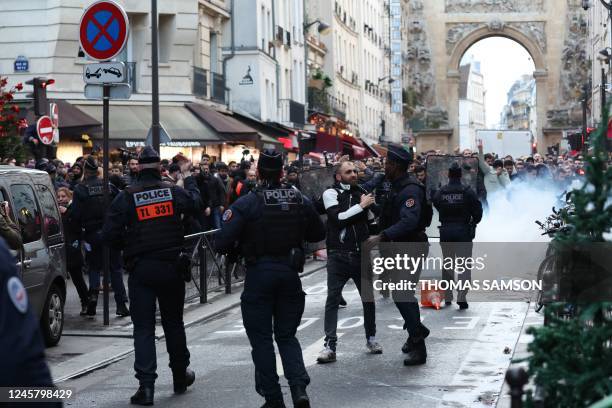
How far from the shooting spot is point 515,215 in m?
24.3

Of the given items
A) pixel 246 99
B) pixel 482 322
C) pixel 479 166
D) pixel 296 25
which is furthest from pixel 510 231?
pixel 296 25

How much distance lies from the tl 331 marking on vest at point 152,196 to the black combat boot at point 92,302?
18.2ft

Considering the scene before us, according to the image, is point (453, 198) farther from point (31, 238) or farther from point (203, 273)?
point (31, 238)

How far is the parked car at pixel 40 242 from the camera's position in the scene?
11.9 meters

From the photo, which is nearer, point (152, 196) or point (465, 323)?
point (152, 196)

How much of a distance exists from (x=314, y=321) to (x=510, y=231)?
9.65 meters

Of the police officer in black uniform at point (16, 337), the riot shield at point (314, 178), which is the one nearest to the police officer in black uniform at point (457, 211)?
the riot shield at point (314, 178)

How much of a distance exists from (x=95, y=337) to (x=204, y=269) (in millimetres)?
3495

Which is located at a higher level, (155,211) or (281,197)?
(281,197)

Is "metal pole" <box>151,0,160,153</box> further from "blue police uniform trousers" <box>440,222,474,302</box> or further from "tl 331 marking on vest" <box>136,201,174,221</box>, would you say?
"tl 331 marking on vest" <box>136,201,174,221</box>

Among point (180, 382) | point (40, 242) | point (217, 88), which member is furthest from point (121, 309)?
point (217, 88)

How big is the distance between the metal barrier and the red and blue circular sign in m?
2.87

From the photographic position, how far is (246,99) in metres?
41.0

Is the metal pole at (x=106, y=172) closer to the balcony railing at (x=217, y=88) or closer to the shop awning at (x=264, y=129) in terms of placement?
the balcony railing at (x=217, y=88)
